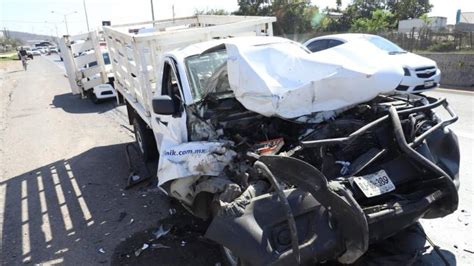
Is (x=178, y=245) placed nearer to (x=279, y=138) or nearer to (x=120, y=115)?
(x=279, y=138)

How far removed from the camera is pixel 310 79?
3.64 m

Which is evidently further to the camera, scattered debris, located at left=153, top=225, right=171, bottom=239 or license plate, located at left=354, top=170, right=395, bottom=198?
scattered debris, located at left=153, top=225, right=171, bottom=239

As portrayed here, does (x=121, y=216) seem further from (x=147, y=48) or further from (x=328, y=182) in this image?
(x=328, y=182)

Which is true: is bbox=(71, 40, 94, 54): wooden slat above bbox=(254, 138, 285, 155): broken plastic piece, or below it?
above

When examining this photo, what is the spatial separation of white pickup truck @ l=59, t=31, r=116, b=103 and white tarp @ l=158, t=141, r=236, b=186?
6.62 meters

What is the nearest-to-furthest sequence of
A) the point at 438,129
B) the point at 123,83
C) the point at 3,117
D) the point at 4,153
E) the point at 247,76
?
the point at 438,129
the point at 247,76
the point at 123,83
the point at 4,153
the point at 3,117

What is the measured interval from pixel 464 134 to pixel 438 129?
14.6ft

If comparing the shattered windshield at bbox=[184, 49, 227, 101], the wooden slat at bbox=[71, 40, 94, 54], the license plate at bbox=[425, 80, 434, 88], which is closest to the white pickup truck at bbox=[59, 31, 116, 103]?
the wooden slat at bbox=[71, 40, 94, 54]

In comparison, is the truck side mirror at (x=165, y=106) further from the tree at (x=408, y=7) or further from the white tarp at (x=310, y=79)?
the tree at (x=408, y=7)

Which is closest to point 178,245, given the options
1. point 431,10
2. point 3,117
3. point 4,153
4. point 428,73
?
point 4,153

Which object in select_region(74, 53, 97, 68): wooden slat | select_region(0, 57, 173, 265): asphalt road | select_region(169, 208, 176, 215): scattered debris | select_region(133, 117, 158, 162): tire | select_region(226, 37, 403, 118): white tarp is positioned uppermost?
select_region(226, 37, 403, 118): white tarp

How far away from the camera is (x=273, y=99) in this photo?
3607 millimetres

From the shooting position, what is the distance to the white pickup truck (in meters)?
10.1

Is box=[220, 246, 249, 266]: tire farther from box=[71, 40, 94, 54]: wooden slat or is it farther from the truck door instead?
box=[71, 40, 94, 54]: wooden slat
